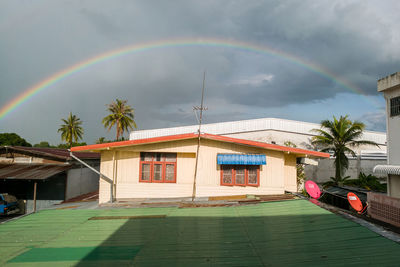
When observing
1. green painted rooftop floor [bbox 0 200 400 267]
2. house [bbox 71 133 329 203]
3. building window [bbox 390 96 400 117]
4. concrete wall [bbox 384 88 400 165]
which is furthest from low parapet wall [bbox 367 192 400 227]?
green painted rooftop floor [bbox 0 200 400 267]

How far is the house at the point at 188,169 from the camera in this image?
1170 centimetres

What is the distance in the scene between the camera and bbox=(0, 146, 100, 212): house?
60.6 ft

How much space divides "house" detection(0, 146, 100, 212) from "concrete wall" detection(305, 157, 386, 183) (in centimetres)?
2274

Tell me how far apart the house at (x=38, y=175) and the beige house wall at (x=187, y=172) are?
27.4 feet

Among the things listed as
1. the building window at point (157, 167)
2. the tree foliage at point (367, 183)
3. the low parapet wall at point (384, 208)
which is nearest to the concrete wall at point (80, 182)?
the building window at point (157, 167)

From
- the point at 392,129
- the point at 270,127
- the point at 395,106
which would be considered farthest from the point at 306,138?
the point at 395,106

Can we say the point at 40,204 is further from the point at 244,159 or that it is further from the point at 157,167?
the point at 244,159

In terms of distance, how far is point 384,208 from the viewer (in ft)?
37.5

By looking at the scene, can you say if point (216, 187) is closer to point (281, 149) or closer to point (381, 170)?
point (281, 149)

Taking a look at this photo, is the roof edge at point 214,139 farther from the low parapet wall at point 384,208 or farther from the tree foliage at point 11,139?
the tree foliage at point 11,139

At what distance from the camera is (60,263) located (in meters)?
4.76

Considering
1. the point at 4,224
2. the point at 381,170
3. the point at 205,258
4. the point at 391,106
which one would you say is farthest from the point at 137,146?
the point at 391,106

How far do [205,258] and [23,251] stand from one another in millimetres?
4247

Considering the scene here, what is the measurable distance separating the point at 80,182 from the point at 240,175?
1681 cm
